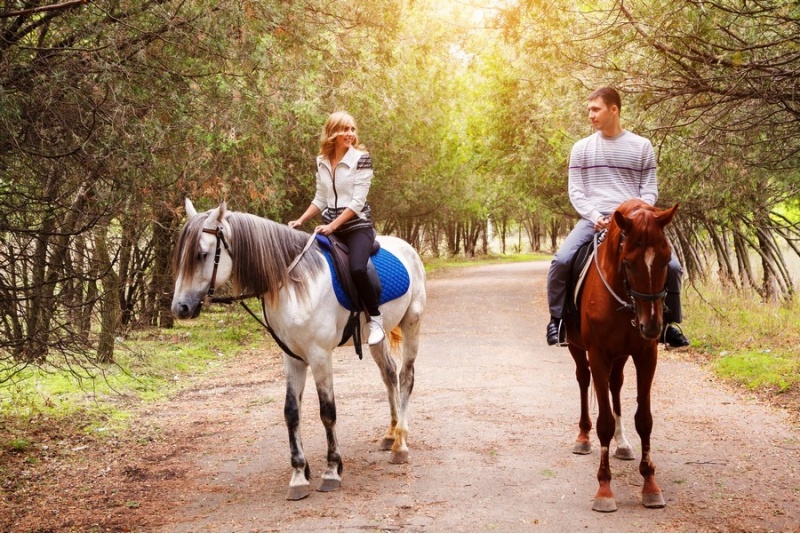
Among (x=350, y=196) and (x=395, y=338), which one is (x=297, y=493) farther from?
(x=350, y=196)

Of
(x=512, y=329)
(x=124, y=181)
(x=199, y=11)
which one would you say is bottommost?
(x=512, y=329)

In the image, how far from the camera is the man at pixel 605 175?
6270 mm

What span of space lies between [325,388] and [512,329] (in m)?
10.7

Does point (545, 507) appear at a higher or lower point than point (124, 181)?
lower

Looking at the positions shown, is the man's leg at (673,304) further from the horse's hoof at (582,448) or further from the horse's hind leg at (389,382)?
the horse's hind leg at (389,382)

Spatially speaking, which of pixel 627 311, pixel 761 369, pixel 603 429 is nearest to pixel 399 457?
pixel 603 429

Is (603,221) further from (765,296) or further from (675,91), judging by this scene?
(765,296)

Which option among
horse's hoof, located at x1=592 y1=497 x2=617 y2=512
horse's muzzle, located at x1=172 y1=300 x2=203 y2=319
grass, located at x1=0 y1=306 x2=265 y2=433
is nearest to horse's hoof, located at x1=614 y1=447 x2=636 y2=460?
horse's hoof, located at x1=592 y1=497 x2=617 y2=512

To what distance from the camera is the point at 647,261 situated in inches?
204

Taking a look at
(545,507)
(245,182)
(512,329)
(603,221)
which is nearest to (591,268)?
(603,221)

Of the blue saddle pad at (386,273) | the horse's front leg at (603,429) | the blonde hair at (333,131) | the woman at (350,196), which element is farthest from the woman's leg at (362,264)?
the horse's front leg at (603,429)

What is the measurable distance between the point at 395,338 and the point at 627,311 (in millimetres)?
2924

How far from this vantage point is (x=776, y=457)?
6758mm

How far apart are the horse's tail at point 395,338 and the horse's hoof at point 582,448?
6.84 feet
